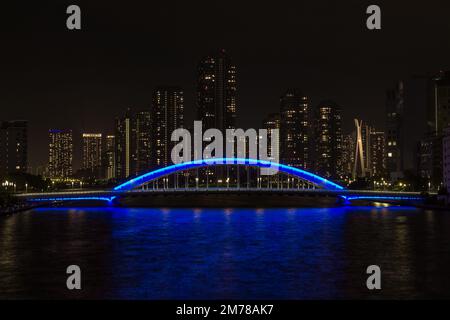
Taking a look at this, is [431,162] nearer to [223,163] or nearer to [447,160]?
[223,163]

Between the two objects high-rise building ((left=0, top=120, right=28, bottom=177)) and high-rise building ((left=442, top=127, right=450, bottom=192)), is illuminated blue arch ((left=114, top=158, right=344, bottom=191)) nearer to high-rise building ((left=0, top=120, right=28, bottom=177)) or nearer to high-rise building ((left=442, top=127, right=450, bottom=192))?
high-rise building ((left=442, top=127, right=450, bottom=192))

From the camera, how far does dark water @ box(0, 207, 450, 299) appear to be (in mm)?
27109

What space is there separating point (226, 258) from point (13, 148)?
14916cm

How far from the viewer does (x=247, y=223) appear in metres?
63.4

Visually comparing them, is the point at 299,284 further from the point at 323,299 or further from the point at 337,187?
the point at 337,187

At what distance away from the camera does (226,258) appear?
3725cm

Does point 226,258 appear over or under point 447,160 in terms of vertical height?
under

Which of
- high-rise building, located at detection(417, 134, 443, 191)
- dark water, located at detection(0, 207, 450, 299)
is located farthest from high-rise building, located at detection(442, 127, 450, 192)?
dark water, located at detection(0, 207, 450, 299)

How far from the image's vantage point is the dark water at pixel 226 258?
2711 centimetres

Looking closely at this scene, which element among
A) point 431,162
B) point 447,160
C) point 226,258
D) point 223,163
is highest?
point 431,162

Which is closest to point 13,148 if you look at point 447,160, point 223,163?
point 223,163

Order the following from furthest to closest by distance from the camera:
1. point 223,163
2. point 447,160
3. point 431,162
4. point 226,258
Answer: point 431,162
point 223,163
point 447,160
point 226,258

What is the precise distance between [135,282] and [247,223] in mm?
34774
